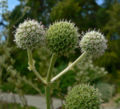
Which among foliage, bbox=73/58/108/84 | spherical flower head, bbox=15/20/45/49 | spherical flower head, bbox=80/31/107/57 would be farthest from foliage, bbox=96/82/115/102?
spherical flower head, bbox=15/20/45/49

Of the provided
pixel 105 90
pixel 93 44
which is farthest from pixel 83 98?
pixel 105 90

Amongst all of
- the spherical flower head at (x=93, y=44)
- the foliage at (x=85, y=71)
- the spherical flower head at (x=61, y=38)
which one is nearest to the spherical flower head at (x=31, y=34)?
the spherical flower head at (x=61, y=38)

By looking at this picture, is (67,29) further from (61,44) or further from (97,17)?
(97,17)

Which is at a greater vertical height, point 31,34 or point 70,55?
point 70,55

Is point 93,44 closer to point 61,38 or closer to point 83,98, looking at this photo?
point 61,38

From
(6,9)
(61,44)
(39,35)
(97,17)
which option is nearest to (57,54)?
(61,44)

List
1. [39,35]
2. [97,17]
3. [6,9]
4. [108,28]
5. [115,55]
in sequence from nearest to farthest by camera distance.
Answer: [39,35], [6,9], [115,55], [108,28], [97,17]

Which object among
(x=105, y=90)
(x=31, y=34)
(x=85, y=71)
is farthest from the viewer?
(x=105, y=90)

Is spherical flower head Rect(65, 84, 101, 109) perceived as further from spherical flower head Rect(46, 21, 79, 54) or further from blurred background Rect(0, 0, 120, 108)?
blurred background Rect(0, 0, 120, 108)
